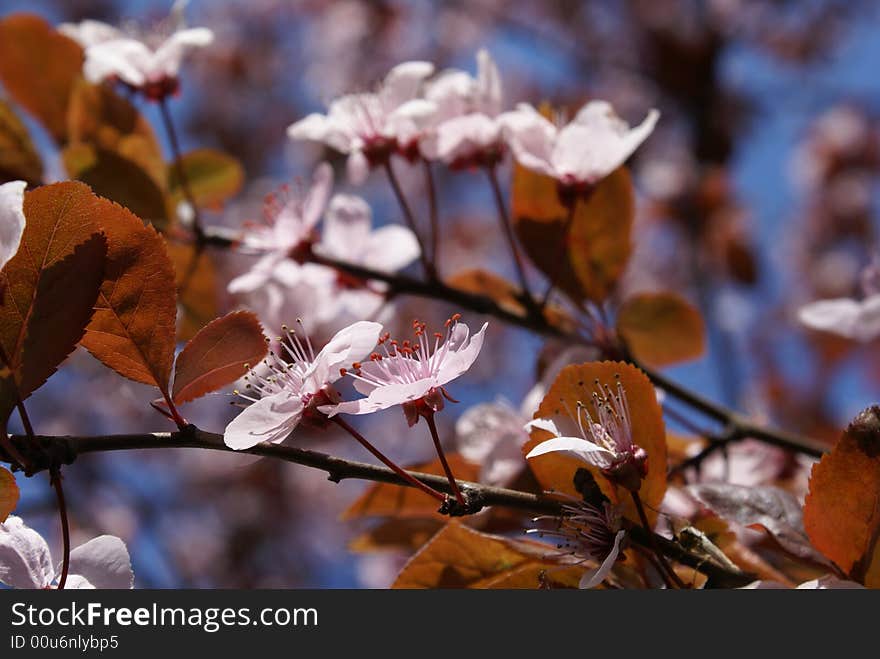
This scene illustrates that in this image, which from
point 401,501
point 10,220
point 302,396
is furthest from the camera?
point 401,501

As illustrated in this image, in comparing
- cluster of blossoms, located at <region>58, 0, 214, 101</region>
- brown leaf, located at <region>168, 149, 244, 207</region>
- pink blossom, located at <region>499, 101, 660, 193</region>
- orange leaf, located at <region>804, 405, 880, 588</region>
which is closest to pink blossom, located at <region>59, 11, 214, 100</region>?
cluster of blossoms, located at <region>58, 0, 214, 101</region>

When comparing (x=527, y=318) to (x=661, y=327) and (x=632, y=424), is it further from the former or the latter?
(x=632, y=424)

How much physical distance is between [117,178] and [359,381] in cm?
52

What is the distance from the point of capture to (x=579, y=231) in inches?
44.8

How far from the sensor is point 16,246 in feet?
2.04

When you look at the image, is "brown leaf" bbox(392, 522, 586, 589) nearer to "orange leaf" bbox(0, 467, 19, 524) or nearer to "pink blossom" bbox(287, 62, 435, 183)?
"orange leaf" bbox(0, 467, 19, 524)

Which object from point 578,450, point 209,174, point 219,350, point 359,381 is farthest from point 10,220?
point 209,174

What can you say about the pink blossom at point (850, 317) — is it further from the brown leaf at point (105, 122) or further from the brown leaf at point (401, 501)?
the brown leaf at point (105, 122)

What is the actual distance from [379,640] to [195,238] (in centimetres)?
63

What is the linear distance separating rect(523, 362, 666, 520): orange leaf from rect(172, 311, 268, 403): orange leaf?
0.79 ft

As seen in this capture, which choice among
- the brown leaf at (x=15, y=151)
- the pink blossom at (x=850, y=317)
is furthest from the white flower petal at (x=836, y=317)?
the brown leaf at (x=15, y=151)

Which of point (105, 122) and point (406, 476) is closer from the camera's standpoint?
point (406, 476)

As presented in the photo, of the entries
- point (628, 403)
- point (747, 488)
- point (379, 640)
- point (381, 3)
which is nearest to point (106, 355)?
point (379, 640)

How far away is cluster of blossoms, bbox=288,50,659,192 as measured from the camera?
998 mm
